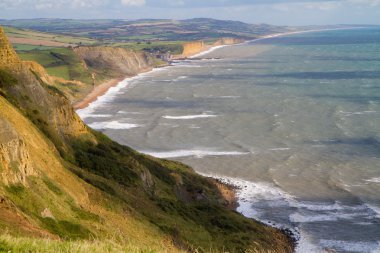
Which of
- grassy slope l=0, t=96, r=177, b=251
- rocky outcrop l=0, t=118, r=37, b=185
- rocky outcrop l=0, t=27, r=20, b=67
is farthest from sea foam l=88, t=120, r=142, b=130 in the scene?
rocky outcrop l=0, t=118, r=37, b=185

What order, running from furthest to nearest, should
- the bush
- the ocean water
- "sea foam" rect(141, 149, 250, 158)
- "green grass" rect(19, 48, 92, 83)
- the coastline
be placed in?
"green grass" rect(19, 48, 92, 83) → the coastline → "sea foam" rect(141, 149, 250, 158) → the ocean water → the bush

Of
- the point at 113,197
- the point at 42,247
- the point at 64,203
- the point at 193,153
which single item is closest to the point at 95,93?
the point at 193,153

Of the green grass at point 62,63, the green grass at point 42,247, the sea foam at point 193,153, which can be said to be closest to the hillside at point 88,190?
the green grass at point 42,247

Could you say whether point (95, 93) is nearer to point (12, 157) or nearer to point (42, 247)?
point (12, 157)

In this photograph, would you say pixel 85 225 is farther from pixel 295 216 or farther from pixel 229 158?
pixel 229 158

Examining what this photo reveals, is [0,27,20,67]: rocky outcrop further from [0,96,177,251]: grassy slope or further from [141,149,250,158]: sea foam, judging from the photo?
[141,149,250,158]: sea foam

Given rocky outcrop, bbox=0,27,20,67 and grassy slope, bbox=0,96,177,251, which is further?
rocky outcrop, bbox=0,27,20,67
